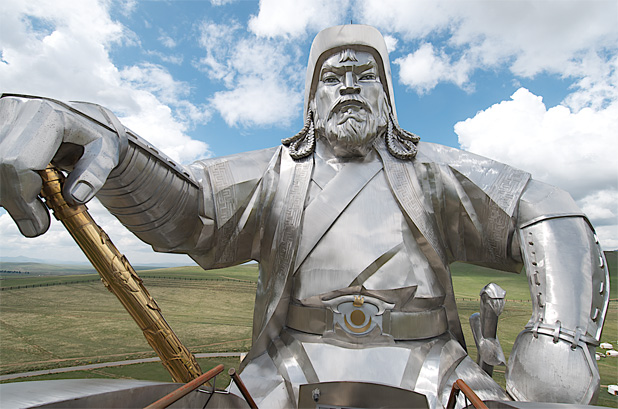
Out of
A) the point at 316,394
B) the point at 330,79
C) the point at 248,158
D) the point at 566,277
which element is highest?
the point at 330,79

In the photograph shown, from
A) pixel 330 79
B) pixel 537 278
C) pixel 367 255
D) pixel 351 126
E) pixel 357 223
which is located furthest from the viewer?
pixel 330 79

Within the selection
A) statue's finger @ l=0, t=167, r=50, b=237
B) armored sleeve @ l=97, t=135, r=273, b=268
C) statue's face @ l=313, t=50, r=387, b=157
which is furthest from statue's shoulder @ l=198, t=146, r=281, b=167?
statue's finger @ l=0, t=167, r=50, b=237

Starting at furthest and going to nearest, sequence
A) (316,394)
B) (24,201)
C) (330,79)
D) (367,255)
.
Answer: (330,79)
(367,255)
(316,394)
(24,201)

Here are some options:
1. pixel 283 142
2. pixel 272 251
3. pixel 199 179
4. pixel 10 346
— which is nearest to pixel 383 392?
pixel 272 251

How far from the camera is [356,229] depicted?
1.99 m

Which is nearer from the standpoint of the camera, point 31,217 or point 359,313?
point 31,217

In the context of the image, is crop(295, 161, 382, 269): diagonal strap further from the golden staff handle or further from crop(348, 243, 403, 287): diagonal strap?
the golden staff handle

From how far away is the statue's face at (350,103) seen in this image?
215cm

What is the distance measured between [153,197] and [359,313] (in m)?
1.11

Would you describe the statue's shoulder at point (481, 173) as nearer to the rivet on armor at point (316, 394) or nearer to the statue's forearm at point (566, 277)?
the statue's forearm at point (566, 277)

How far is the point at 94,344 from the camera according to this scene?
520cm

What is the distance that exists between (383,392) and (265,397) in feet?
1.92

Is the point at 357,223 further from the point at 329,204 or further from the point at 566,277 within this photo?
the point at 566,277

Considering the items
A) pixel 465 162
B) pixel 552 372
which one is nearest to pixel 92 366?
pixel 465 162
